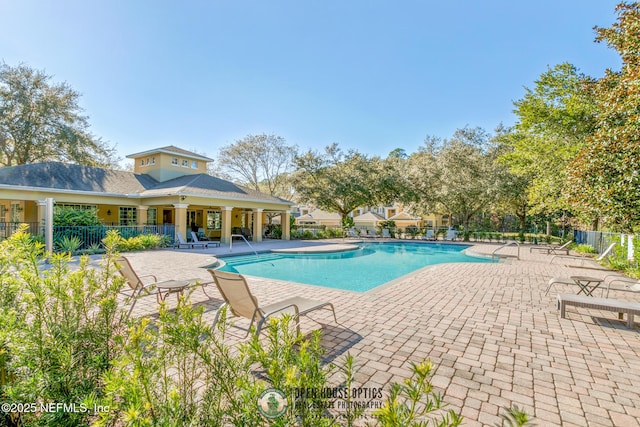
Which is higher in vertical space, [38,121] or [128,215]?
[38,121]

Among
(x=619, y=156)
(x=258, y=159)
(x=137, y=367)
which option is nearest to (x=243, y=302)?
(x=137, y=367)

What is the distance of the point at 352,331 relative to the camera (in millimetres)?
4379

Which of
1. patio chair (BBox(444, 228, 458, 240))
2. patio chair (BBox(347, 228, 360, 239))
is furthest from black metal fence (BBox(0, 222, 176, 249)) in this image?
patio chair (BBox(444, 228, 458, 240))

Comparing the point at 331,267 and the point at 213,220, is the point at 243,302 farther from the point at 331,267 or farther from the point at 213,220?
the point at 213,220

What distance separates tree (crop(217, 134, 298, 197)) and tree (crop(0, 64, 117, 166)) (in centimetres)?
1345

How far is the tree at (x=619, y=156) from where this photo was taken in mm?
7953

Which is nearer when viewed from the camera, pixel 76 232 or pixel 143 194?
pixel 76 232

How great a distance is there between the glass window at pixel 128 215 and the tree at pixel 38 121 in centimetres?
975

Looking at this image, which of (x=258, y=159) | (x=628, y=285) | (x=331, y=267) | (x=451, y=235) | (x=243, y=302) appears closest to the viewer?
(x=243, y=302)

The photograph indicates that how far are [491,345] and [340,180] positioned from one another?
22.7 metres

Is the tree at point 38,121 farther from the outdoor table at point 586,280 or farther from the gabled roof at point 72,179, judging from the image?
the outdoor table at point 586,280

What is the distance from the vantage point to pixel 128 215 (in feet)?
65.5

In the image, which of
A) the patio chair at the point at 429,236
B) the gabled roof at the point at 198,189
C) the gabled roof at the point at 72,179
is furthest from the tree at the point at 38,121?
the patio chair at the point at 429,236

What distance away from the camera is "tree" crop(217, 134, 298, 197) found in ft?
116
